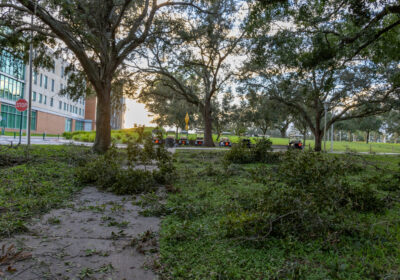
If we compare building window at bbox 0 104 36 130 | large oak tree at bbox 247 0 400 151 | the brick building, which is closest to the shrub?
large oak tree at bbox 247 0 400 151

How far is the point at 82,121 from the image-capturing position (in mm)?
67688

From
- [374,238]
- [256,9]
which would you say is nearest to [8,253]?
[374,238]

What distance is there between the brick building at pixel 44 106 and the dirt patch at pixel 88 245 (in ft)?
75.4

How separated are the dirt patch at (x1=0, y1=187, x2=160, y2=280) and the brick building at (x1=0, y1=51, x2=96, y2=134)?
905 inches

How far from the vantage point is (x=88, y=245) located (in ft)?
9.27

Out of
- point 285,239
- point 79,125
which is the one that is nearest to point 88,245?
point 285,239

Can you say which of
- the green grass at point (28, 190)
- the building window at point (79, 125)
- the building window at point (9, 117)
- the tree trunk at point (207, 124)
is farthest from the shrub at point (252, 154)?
the building window at point (79, 125)

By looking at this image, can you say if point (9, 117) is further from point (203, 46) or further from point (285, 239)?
point (285, 239)

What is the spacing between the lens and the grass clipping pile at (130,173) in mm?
5578

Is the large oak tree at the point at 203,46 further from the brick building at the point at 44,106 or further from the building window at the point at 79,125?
the building window at the point at 79,125

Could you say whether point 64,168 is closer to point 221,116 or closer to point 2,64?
point 2,64

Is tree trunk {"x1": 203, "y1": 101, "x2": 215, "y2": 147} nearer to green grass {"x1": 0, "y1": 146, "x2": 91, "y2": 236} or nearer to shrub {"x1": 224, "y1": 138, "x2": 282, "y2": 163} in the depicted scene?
shrub {"x1": 224, "y1": 138, "x2": 282, "y2": 163}

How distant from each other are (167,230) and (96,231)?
0.91 m

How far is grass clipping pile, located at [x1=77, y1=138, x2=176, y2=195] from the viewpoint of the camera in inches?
220
